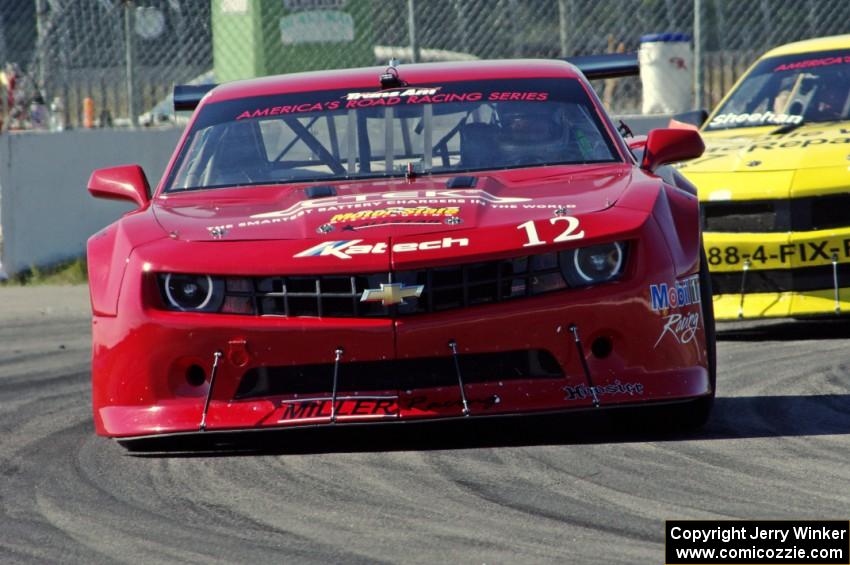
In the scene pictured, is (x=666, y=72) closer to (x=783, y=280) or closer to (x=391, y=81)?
(x=783, y=280)

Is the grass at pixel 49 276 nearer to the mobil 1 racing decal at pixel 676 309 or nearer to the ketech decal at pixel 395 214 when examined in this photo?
the ketech decal at pixel 395 214

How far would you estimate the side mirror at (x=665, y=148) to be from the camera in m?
6.32

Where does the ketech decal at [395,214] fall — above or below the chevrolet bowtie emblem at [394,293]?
above

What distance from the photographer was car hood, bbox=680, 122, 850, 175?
8.52 m

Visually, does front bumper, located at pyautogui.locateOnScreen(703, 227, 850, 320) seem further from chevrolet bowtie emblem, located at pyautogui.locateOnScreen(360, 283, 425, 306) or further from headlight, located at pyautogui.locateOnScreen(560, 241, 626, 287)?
chevrolet bowtie emblem, located at pyautogui.locateOnScreen(360, 283, 425, 306)

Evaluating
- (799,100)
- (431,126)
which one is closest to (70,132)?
(799,100)

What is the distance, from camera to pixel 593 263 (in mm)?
5316

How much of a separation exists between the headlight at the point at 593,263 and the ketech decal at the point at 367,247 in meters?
0.35

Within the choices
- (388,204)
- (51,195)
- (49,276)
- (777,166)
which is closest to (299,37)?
(51,195)

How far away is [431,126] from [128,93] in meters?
7.06

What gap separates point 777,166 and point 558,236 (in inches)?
145

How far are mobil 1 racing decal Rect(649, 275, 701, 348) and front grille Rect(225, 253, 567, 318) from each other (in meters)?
0.34

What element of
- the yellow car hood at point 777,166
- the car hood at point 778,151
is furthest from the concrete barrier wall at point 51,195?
the yellow car hood at point 777,166

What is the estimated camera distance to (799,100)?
9.83 m
